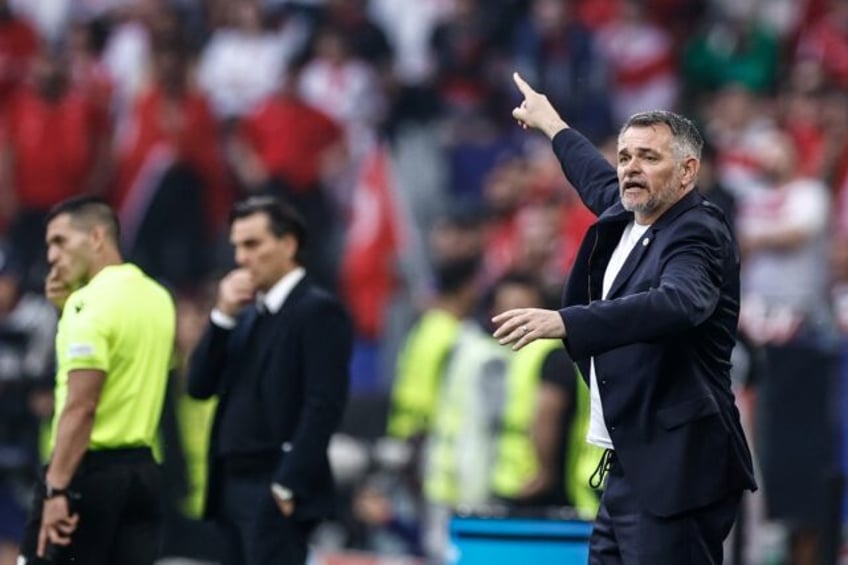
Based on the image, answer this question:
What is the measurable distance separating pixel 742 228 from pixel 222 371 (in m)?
5.68

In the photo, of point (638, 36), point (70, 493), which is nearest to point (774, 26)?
point (638, 36)

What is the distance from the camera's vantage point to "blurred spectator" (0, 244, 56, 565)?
555 inches

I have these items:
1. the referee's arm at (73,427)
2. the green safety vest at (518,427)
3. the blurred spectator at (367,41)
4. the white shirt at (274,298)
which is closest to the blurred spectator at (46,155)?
the blurred spectator at (367,41)

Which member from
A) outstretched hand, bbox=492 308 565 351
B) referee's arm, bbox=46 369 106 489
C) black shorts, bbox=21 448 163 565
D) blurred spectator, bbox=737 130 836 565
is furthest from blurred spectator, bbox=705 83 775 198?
outstretched hand, bbox=492 308 565 351

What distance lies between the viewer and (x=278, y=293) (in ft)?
31.2

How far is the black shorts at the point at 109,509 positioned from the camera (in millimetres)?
8656

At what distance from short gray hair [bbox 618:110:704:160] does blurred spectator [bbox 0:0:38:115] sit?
12.0 metres

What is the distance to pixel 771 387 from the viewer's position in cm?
1273

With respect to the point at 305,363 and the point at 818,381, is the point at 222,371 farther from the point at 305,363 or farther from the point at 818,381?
the point at 818,381

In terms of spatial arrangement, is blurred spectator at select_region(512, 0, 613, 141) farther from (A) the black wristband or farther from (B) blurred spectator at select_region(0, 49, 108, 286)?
(A) the black wristband

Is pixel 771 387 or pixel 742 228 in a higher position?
pixel 742 228

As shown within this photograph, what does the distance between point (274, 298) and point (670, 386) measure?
266cm

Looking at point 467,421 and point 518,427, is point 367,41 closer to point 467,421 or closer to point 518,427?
point 467,421

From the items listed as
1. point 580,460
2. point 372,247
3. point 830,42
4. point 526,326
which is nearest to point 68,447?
point 526,326
